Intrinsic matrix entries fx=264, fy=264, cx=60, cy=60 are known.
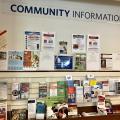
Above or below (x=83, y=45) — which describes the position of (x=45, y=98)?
below

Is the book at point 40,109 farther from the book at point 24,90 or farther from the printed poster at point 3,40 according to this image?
the printed poster at point 3,40

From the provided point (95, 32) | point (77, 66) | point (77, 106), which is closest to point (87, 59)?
point (77, 66)

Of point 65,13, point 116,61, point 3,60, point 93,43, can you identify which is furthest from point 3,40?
point 116,61

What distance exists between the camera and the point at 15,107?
8.39 ft

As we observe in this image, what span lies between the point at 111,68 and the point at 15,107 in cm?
112

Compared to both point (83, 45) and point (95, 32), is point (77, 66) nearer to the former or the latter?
point (83, 45)

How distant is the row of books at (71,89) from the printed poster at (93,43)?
0.34m

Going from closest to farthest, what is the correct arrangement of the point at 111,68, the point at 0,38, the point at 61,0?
1. the point at 0,38
2. the point at 61,0
3. the point at 111,68

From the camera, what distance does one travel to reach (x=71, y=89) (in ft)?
8.92

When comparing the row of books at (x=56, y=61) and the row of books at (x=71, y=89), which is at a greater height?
the row of books at (x=56, y=61)

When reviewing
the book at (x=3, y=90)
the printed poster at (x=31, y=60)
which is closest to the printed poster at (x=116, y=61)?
the printed poster at (x=31, y=60)

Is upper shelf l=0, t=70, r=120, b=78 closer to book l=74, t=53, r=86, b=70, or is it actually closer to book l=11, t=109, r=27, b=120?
book l=74, t=53, r=86, b=70

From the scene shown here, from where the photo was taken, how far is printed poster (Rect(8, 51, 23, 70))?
8.32 ft

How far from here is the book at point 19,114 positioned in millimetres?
2514
